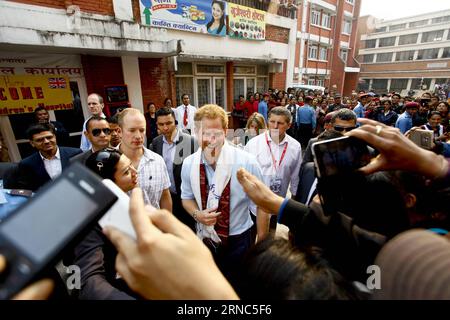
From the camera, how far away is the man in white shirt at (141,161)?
2131mm

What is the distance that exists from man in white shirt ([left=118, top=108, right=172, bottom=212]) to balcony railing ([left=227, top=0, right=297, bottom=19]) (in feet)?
25.9

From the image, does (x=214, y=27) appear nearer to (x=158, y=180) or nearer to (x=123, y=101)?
(x=123, y=101)

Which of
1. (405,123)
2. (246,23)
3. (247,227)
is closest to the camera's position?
(247,227)

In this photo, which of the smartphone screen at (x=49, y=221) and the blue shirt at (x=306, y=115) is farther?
the blue shirt at (x=306, y=115)

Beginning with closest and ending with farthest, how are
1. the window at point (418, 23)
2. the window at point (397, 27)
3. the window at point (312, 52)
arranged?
the window at point (312, 52)
the window at point (418, 23)
the window at point (397, 27)

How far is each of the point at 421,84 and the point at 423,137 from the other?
38569 mm

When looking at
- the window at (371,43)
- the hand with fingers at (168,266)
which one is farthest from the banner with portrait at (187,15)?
the window at (371,43)

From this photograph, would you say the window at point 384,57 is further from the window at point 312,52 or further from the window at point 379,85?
the window at point 312,52

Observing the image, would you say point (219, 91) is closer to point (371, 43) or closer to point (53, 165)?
point (53, 165)

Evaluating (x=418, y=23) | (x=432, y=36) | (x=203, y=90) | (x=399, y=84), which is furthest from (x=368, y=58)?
(x=203, y=90)

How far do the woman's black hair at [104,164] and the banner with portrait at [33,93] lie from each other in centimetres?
469

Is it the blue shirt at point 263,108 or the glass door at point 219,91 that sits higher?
the glass door at point 219,91

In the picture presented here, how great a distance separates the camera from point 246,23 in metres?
8.45

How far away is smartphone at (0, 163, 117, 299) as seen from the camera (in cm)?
47
